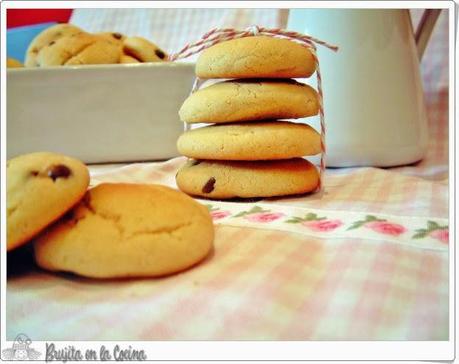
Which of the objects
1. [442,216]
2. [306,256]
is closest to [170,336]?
[306,256]

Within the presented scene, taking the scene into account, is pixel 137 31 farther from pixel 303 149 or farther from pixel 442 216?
pixel 442 216

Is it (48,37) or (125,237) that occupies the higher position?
(48,37)

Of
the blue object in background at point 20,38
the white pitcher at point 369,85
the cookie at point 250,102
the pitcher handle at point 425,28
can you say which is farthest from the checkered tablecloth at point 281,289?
the blue object in background at point 20,38

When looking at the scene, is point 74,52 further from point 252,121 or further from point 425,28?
point 425,28

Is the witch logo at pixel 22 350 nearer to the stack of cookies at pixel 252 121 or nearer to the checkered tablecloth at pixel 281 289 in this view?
the checkered tablecloth at pixel 281 289

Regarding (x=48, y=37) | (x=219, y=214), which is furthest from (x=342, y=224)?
(x=48, y=37)
